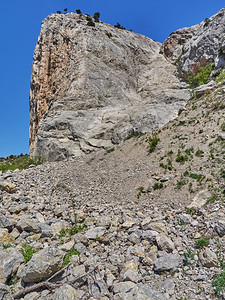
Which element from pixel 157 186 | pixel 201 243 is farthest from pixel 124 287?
pixel 157 186

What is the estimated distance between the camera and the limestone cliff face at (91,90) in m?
18.7

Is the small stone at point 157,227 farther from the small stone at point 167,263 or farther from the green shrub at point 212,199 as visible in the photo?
the green shrub at point 212,199

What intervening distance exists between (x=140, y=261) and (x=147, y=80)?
33.0 m

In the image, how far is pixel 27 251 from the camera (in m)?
5.77

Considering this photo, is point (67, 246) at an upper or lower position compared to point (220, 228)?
upper

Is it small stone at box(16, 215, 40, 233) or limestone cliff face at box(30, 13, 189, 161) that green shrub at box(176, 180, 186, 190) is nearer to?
small stone at box(16, 215, 40, 233)

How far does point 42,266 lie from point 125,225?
3.24 meters

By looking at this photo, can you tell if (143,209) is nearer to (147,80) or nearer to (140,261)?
(140,261)

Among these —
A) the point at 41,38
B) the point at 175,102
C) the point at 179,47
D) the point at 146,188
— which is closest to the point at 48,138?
the point at 146,188

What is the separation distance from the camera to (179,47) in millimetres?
42531

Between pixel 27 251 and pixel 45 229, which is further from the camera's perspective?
pixel 45 229

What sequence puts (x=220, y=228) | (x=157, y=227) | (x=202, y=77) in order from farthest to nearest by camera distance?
(x=202, y=77) → (x=157, y=227) → (x=220, y=228)

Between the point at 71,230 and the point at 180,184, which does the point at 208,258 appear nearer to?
the point at 180,184

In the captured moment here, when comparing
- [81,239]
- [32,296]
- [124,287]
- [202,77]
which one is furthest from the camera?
[202,77]
